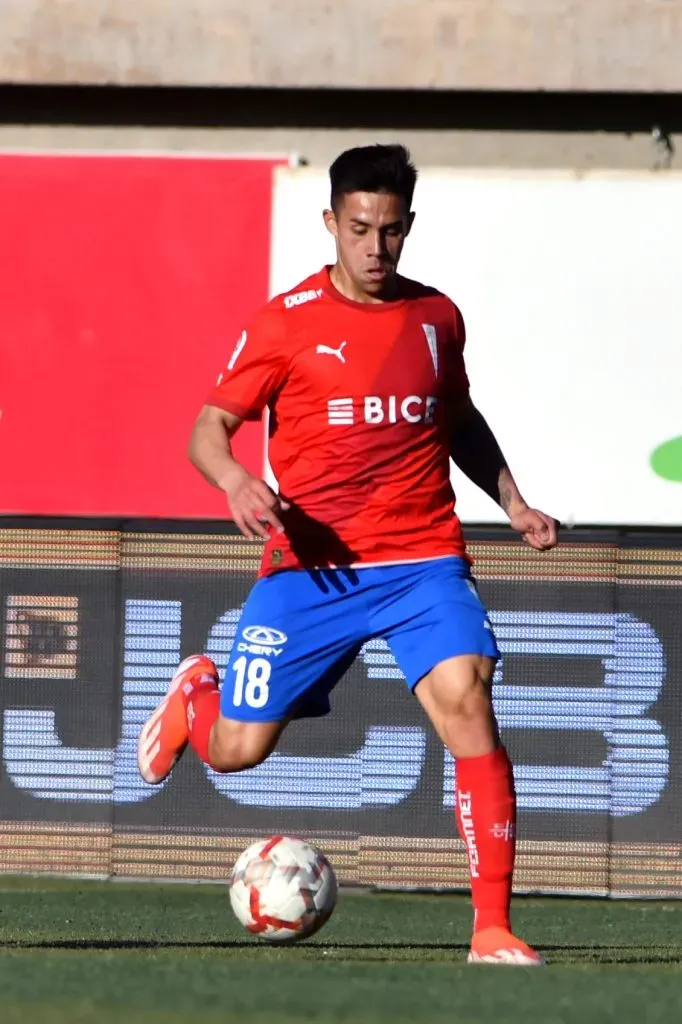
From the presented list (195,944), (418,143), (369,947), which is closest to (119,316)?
(418,143)

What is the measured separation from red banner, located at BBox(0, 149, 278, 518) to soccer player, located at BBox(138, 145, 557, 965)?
4.36m

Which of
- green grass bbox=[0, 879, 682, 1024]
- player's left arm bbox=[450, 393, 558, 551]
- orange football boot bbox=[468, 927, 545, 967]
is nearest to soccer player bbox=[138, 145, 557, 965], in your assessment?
player's left arm bbox=[450, 393, 558, 551]

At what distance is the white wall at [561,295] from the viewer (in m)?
10.2

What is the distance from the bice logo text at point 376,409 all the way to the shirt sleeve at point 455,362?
0.16 metres

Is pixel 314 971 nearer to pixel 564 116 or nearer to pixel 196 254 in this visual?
pixel 196 254

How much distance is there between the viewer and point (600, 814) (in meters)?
9.27

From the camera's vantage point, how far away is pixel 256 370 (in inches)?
238

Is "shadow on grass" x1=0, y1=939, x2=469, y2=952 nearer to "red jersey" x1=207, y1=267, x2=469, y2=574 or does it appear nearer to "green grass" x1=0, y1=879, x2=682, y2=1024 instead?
"green grass" x1=0, y1=879, x2=682, y2=1024

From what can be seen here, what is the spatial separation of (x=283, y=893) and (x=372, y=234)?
6.28ft

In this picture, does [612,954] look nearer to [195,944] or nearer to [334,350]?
[195,944]

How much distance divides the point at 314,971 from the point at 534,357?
5.76 metres

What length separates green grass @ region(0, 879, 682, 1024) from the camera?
4055mm

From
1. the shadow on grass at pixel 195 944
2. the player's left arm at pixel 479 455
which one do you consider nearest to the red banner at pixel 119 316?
the shadow on grass at pixel 195 944

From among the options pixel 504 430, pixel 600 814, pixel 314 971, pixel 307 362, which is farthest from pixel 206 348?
pixel 314 971
